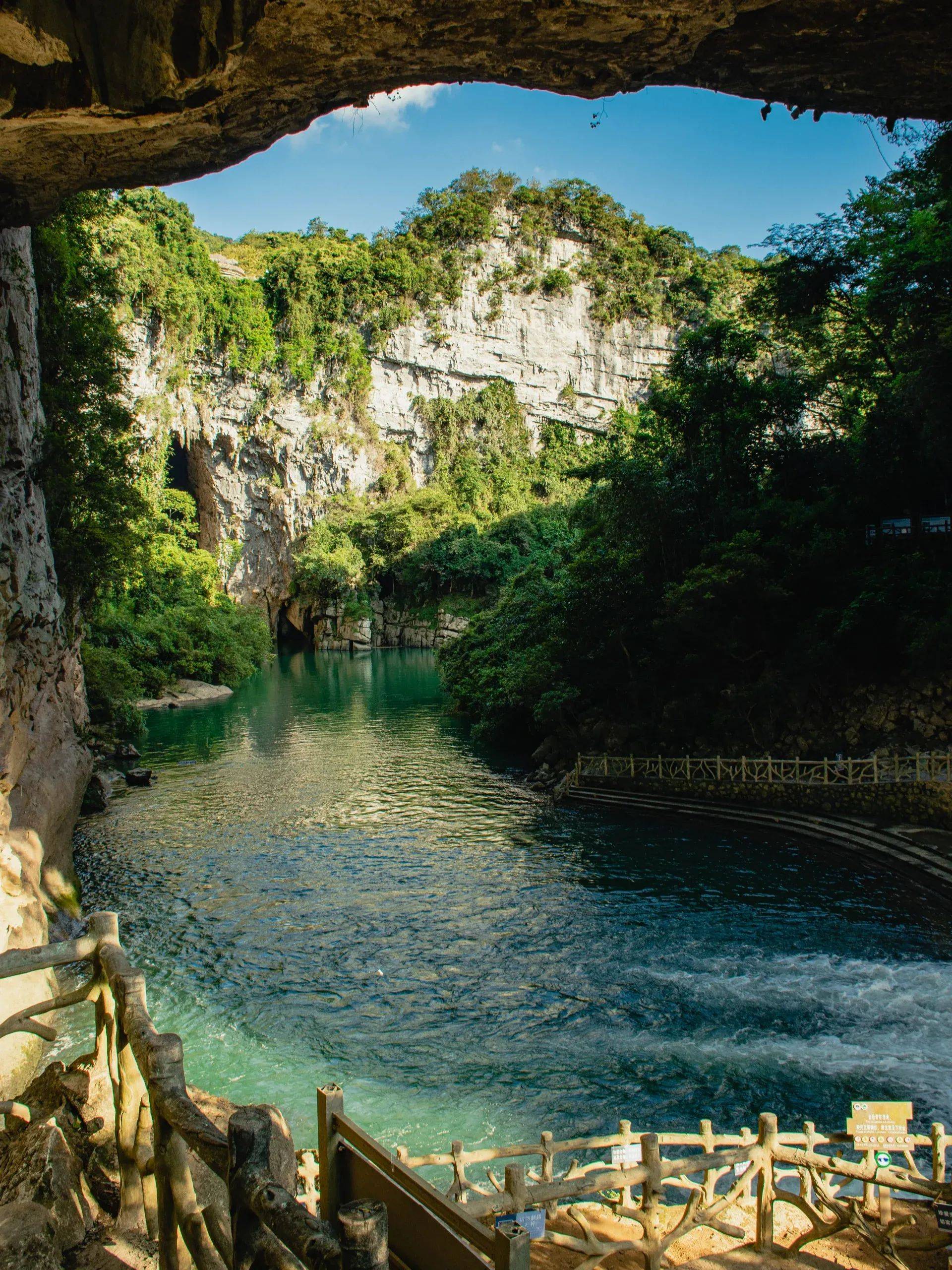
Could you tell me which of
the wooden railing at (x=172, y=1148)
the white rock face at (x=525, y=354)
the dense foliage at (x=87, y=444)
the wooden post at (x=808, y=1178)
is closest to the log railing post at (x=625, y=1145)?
the wooden post at (x=808, y=1178)

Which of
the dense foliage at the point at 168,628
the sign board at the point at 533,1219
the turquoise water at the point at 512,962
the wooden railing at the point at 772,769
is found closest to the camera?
the sign board at the point at 533,1219

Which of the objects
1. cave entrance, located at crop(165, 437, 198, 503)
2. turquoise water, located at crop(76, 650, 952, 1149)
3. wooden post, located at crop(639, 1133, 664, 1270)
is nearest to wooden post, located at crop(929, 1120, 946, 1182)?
wooden post, located at crop(639, 1133, 664, 1270)

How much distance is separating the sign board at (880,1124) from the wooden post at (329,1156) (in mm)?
3870

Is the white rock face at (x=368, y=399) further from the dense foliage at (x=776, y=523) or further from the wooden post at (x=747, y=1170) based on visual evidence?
the wooden post at (x=747, y=1170)

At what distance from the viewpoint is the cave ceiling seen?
473 cm

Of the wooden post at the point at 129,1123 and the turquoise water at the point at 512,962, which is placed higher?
the wooden post at the point at 129,1123

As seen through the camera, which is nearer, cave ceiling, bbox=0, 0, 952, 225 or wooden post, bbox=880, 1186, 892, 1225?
cave ceiling, bbox=0, 0, 952, 225

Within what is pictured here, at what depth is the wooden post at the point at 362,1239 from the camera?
5.57 ft

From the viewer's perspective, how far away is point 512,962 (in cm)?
1077

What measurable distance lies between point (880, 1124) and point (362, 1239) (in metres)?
4.51

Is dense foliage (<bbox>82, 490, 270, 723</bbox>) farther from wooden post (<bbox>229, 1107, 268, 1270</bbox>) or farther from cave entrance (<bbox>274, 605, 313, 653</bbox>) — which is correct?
wooden post (<bbox>229, 1107, 268, 1270</bbox>)

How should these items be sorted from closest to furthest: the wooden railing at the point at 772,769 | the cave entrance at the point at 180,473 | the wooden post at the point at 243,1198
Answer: the wooden post at the point at 243,1198, the wooden railing at the point at 772,769, the cave entrance at the point at 180,473

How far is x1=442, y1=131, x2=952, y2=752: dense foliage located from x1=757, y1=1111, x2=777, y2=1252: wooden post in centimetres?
1195

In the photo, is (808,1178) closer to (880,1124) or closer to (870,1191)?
(870,1191)
